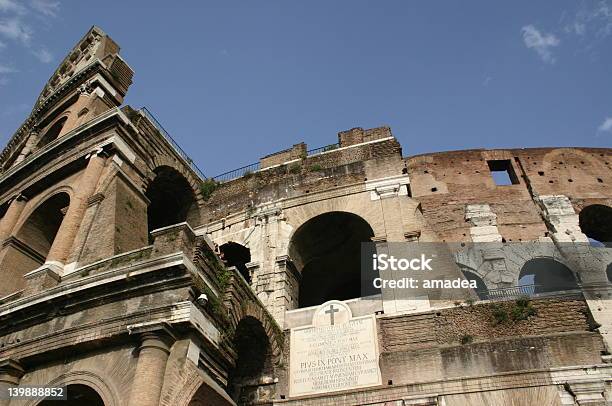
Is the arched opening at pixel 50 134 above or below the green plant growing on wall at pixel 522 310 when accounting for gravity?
above

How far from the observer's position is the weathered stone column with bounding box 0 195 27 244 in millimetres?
13367

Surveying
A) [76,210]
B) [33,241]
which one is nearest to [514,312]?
[76,210]

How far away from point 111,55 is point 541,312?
15.8 m

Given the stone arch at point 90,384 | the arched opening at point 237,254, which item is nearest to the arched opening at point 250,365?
the stone arch at point 90,384

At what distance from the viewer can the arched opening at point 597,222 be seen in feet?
53.0

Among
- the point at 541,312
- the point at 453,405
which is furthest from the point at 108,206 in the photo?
the point at 541,312

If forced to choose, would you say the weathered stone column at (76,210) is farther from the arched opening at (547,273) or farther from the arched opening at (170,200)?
the arched opening at (547,273)

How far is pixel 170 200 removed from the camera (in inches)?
653

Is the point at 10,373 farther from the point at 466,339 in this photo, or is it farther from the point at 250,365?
the point at 466,339

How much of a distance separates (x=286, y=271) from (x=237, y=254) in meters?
2.63

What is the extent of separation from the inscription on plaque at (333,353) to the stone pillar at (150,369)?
A: 4007 mm

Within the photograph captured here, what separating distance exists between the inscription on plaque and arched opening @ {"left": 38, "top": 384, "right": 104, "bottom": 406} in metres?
4.00

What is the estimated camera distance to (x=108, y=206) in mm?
11555

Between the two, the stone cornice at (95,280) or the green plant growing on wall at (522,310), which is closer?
the stone cornice at (95,280)
